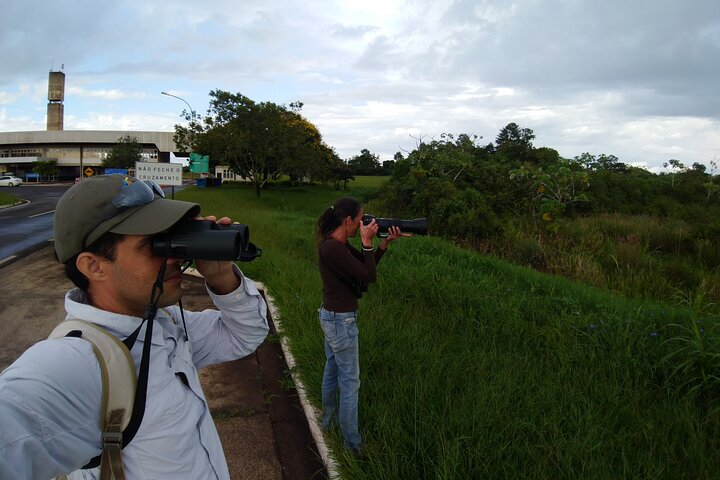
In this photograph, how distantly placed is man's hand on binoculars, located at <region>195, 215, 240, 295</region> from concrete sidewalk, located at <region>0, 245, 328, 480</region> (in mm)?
1837

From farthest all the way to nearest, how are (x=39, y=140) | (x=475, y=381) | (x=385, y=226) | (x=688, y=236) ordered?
(x=39, y=140)
(x=688, y=236)
(x=475, y=381)
(x=385, y=226)

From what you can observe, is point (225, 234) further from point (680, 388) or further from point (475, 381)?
point (680, 388)

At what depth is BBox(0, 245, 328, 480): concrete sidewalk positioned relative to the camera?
9.92ft

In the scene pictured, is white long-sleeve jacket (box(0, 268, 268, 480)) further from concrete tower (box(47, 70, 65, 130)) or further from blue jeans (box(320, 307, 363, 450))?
concrete tower (box(47, 70, 65, 130))

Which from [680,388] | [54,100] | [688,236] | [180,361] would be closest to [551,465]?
[680,388]

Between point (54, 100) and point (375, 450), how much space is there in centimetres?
11344

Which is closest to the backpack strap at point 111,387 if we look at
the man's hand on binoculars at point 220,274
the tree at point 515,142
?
the man's hand on binoculars at point 220,274

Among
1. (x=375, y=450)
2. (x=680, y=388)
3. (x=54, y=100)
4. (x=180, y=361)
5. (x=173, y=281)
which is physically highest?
(x=54, y=100)

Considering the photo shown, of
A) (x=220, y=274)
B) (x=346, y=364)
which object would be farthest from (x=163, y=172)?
(x=220, y=274)

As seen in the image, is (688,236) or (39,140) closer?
(688,236)

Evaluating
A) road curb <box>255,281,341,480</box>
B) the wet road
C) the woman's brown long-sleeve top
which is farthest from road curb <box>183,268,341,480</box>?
the wet road

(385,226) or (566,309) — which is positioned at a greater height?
(385,226)

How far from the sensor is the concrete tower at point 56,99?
3588 inches

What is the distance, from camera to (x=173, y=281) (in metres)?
1.29
